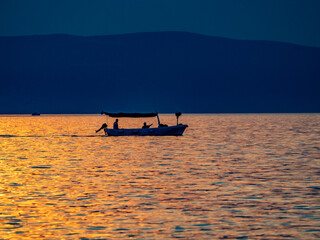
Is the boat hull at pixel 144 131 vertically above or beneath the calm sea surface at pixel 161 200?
above

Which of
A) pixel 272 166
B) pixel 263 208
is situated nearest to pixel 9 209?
pixel 263 208

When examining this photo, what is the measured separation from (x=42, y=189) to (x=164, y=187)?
630cm

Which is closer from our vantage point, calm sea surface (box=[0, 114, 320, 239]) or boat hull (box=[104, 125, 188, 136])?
calm sea surface (box=[0, 114, 320, 239])

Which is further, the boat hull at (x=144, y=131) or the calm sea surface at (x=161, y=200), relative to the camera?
the boat hull at (x=144, y=131)

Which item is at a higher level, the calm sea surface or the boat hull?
the boat hull

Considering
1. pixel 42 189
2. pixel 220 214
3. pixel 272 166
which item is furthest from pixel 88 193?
pixel 272 166

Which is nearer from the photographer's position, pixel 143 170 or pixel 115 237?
pixel 115 237

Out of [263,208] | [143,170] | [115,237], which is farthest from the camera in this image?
[143,170]

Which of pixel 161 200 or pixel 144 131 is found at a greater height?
pixel 144 131

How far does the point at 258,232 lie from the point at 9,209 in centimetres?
1069

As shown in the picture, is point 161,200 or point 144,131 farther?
point 144,131

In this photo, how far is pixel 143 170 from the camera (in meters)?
43.9

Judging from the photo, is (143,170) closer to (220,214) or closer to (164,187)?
(164,187)

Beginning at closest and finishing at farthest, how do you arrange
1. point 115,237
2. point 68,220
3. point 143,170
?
point 115,237, point 68,220, point 143,170
